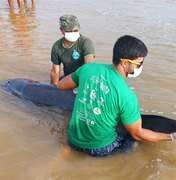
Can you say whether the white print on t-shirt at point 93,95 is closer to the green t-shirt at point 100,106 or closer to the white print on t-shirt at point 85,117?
the green t-shirt at point 100,106

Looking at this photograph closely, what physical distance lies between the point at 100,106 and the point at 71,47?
2425 mm

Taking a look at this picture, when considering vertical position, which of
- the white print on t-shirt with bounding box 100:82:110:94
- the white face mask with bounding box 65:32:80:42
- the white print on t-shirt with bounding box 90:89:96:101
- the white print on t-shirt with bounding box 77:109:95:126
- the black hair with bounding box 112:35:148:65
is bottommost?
the white print on t-shirt with bounding box 77:109:95:126

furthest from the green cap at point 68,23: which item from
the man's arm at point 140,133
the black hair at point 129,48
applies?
the man's arm at point 140,133

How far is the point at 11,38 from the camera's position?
10445 millimetres

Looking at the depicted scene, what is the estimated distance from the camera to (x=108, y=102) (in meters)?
3.46

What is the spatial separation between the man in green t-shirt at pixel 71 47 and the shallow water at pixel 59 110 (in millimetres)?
939

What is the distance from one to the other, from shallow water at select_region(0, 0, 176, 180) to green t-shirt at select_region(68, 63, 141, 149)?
0.42 metres

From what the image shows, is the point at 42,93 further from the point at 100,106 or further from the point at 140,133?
the point at 140,133

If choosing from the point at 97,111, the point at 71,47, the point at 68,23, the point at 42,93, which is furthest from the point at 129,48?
the point at 42,93

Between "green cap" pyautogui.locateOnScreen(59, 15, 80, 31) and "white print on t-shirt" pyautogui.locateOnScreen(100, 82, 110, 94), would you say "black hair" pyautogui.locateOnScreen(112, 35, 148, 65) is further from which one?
"green cap" pyautogui.locateOnScreen(59, 15, 80, 31)

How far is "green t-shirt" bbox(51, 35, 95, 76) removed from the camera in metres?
5.66

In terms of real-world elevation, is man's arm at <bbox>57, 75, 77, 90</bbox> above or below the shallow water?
above

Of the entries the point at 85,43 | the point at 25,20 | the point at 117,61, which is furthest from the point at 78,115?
the point at 25,20

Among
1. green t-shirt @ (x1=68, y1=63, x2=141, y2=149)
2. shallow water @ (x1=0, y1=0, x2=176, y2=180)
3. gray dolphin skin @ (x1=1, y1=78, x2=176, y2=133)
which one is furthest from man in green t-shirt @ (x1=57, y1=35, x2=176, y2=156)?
A: gray dolphin skin @ (x1=1, y1=78, x2=176, y2=133)
